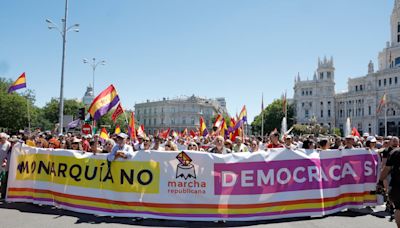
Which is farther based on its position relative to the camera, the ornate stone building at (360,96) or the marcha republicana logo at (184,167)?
the ornate stone building at (360,96)

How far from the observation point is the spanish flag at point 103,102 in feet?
38.0

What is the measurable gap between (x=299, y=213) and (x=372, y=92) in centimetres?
10190

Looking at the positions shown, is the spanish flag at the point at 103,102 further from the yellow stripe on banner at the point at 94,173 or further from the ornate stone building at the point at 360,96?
the ornate stone building at the point at 360,96

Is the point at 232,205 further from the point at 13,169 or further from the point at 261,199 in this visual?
the point at 13,169

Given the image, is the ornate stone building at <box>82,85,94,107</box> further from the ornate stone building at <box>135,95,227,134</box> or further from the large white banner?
the large white banner

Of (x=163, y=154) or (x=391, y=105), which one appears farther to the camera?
(x=391, y=105)

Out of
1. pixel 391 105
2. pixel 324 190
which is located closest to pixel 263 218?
pixel 324 190

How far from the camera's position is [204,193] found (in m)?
7.62

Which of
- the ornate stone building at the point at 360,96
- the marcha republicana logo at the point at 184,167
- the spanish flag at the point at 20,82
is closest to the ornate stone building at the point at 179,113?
the ornate stone building at the point at 360,96

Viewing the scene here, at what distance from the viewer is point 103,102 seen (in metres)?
11.9

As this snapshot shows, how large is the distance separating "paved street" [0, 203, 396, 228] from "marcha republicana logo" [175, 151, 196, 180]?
3.31ft

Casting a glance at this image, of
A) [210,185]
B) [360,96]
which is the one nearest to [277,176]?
[210,185]

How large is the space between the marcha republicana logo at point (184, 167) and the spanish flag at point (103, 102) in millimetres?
4648

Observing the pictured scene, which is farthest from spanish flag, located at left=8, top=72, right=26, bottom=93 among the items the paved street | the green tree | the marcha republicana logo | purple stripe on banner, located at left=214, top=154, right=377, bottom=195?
the green tree
